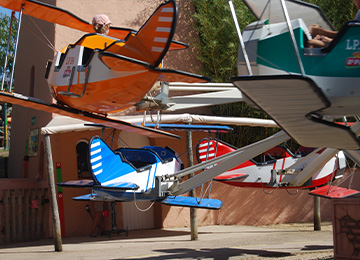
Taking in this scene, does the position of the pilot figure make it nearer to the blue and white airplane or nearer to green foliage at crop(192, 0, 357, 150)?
the blue and white airplane

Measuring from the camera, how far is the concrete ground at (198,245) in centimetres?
1041

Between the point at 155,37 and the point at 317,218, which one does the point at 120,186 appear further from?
the point at 317,218

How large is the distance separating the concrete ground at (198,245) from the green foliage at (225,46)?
10.1ft

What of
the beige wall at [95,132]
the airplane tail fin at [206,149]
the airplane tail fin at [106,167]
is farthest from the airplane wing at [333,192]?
the beige wall at [95,132]

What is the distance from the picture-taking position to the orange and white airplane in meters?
6.71

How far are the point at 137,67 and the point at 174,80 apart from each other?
0.53m

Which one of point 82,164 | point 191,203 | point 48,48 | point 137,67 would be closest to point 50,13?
point 137,67

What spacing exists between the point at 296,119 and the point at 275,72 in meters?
0.57

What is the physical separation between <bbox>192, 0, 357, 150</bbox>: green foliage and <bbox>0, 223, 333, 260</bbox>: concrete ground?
121 inches

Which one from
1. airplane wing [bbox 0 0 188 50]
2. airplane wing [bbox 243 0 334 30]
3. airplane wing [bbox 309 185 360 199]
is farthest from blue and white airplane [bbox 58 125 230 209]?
airplane wing [bbox 243 0 334 30]

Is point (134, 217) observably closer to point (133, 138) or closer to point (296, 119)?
point (133, 138)

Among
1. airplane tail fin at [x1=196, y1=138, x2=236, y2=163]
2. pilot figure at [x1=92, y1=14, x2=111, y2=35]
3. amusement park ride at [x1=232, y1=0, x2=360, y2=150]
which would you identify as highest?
pilot figure at [x1=92, y1=14, x2=111, y2=35]

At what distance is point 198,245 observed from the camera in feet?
39.3

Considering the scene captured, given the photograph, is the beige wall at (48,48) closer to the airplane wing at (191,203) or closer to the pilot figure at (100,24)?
the airplane wing at (191,203)
